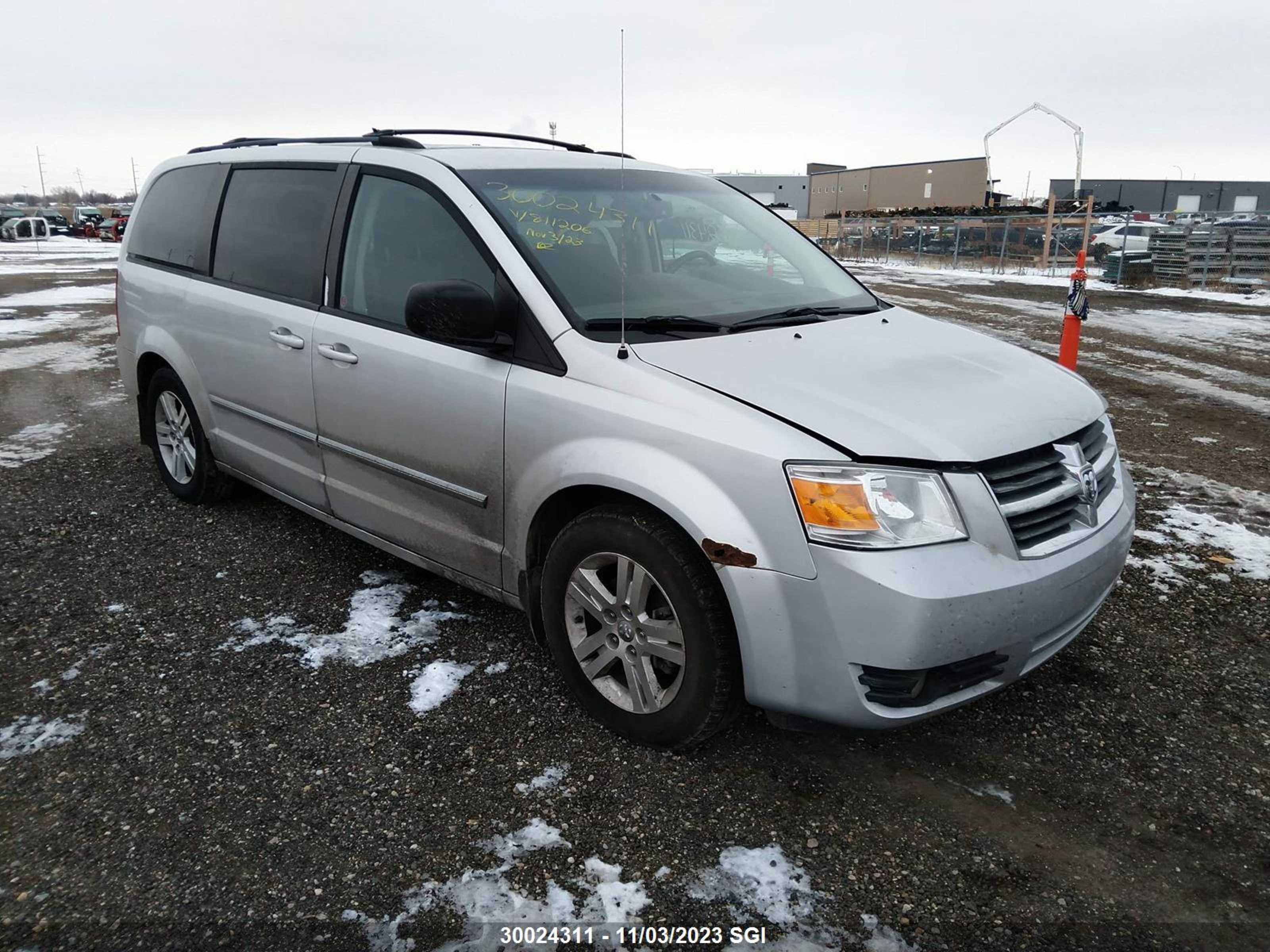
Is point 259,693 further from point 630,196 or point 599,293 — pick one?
point 630,196

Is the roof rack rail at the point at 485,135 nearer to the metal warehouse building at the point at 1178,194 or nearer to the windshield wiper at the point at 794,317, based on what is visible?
the windshield wiper at the point at 794,317

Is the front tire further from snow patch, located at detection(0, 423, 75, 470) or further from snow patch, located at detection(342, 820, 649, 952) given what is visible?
snow patch, located at detection(0, 423, 75, 470)

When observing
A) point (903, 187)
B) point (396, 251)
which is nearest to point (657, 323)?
point (396, 251)

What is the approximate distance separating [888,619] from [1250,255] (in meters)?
21.1

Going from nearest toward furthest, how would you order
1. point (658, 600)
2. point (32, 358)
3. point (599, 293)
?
point (658, 600), point (599, 293), point (32, 358)

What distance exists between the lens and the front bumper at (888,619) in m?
2.29

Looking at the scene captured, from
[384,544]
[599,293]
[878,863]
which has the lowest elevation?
[878,863]

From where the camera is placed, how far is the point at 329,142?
13.1ft

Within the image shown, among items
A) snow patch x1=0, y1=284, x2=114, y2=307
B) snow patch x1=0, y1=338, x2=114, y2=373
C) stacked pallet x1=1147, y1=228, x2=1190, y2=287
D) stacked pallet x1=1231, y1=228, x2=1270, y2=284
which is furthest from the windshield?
stacked pallet x1=1231, y1=228, x2=1270, y2=284

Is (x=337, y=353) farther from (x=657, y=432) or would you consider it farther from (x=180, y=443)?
(x=180, y=443)

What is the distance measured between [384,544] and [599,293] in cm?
138

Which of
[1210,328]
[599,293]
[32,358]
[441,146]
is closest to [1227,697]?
[599,293]

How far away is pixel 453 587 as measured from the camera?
4.04 m

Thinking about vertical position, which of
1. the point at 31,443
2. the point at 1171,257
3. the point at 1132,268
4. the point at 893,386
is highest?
the point at 1171,257
